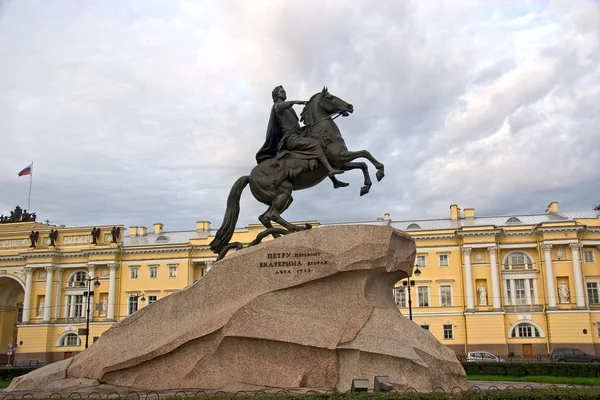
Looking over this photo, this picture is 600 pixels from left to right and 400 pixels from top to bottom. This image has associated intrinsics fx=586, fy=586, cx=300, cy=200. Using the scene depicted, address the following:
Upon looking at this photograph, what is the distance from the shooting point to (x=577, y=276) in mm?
52219

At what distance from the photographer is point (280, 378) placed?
33.2 feet

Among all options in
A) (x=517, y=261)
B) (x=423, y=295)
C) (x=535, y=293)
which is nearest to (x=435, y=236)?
(x=423, y=295)

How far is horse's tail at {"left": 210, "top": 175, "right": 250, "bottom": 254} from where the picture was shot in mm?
12961

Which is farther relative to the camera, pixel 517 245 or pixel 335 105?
pixel 517 245

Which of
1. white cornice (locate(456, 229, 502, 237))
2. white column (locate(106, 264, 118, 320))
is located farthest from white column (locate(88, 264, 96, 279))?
white cornice (locate(456, 229, 502, 237))

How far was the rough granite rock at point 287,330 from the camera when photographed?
32.9ft

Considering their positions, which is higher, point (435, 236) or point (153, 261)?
point (435, 236)

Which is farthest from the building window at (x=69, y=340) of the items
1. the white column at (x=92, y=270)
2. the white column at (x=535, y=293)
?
the white column at (x=535, y=293)

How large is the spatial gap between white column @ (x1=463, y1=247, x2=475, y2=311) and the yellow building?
0.10m

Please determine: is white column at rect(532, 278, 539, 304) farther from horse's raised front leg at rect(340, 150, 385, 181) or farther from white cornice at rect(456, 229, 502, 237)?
horse's raised front leg at rect(340, 150, 385, 181)

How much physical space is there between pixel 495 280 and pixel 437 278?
5262 millimetres

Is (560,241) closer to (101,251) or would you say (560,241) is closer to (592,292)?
(592,292)

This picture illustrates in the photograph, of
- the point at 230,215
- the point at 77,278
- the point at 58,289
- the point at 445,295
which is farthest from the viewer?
the point at 77,278

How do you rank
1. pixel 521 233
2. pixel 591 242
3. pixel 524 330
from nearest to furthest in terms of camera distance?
pixel 524 330
pixel 591 242
pixel 521 233
